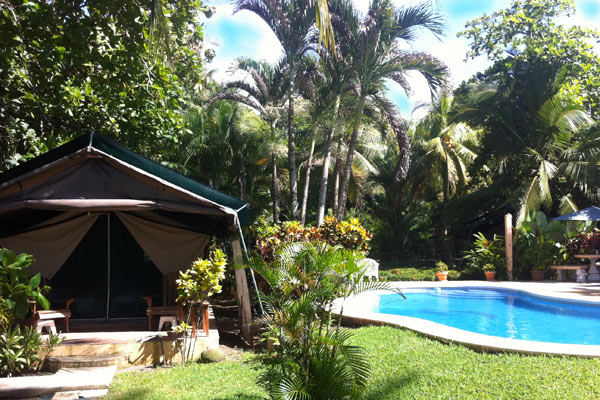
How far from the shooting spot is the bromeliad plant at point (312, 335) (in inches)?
149

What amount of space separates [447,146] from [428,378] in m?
17.2

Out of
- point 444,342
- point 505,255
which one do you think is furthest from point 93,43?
point 505,255

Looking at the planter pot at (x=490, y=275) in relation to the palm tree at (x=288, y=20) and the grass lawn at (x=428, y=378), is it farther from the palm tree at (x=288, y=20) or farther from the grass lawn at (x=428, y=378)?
the grass lawn at (x=428, y=378)

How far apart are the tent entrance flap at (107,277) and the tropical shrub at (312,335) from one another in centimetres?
484

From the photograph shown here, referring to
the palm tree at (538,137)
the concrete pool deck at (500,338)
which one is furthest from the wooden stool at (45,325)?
the palm tree at (538,137)

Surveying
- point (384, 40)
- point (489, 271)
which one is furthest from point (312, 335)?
point (489, 271)

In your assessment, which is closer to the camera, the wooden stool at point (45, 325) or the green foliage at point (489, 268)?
the wooden stool at point (45, 325)

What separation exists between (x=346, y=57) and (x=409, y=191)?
27.3 ft

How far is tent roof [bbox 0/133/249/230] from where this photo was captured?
6152 millimetres

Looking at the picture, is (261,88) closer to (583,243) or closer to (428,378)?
(583,243)

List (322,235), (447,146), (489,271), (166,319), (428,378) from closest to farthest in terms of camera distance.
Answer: (428,378)
(166,319)
(322,235)
(489,271)
(447,146)

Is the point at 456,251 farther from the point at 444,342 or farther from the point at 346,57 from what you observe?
the point at 444,342

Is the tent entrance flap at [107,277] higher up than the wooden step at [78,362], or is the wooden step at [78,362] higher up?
the tent entrance flap at [107,277]

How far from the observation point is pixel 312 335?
13.4 ft
